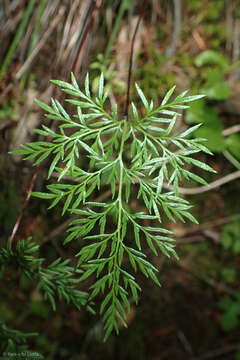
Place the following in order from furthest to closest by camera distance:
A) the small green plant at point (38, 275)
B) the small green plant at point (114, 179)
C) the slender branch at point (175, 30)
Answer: the slender branch at point (175, 30)
the small green plant at point (38, 275)
the small green plant at point (114, 179)

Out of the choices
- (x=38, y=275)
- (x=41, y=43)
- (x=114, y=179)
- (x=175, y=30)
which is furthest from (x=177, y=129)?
(x=38, y=275)

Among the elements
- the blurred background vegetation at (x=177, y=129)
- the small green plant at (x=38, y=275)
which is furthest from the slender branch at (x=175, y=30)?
the small green plant at (x=38, y=275)

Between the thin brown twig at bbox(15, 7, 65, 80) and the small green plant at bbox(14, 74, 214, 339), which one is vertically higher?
the thin brown twig at bbox(15, 7, 65, 80)

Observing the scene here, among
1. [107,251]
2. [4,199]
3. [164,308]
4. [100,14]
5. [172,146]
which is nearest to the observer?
[107,251]

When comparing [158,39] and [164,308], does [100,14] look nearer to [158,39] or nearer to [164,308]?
[158,39]

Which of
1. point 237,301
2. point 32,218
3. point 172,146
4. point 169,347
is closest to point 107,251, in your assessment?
point 32,218

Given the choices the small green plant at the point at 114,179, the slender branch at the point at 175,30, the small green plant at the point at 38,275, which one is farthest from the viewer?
the slender branch at the point at 175,30

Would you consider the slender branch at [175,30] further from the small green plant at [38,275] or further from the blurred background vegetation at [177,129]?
the small green plant at [38,275]

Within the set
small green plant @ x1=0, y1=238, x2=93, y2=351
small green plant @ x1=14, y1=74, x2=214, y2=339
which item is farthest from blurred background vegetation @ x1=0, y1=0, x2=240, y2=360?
small green plant @ x1=14, y1=74, x2=214, y2=339

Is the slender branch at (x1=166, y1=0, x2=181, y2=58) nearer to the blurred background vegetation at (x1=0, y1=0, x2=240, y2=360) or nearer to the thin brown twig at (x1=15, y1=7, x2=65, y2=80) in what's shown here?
the blurred background vegetation at (x1=0, y1=0, x2=240, y2=360)
